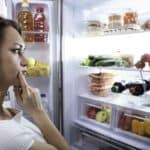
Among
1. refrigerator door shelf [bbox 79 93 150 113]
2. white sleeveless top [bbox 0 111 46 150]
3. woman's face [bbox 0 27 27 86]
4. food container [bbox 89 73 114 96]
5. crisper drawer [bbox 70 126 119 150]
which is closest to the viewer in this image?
white sleeveless top [bbox 0 111 46 150]

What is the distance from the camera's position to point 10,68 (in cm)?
92

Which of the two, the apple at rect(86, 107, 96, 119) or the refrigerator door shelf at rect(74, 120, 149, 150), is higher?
the apple at rect(86, 107, 96, 119)

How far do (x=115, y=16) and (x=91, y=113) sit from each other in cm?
83

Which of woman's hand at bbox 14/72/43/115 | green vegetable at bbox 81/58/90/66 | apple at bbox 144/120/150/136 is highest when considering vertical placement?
green vegetable at bbox 81/58/90/66

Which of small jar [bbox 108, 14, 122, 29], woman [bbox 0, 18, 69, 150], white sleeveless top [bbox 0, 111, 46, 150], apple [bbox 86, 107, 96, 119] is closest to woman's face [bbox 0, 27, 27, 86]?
woman [bbox 0, 18, 69, 150]

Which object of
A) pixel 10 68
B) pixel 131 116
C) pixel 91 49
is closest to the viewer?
pixel 10 68

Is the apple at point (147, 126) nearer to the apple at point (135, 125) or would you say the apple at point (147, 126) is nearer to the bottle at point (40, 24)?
the apple at point (135, 125)

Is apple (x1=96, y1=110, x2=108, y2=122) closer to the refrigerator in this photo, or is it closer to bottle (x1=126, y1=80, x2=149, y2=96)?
the refrigerator

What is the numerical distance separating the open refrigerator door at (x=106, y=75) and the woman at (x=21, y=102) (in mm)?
939

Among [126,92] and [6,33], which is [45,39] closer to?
[126,92]

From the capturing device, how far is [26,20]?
6.91 ft

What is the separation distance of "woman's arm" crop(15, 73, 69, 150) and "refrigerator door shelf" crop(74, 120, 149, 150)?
913 millimetres

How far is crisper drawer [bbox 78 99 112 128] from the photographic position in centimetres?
215

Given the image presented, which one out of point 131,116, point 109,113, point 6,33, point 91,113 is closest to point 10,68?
point 6,33
